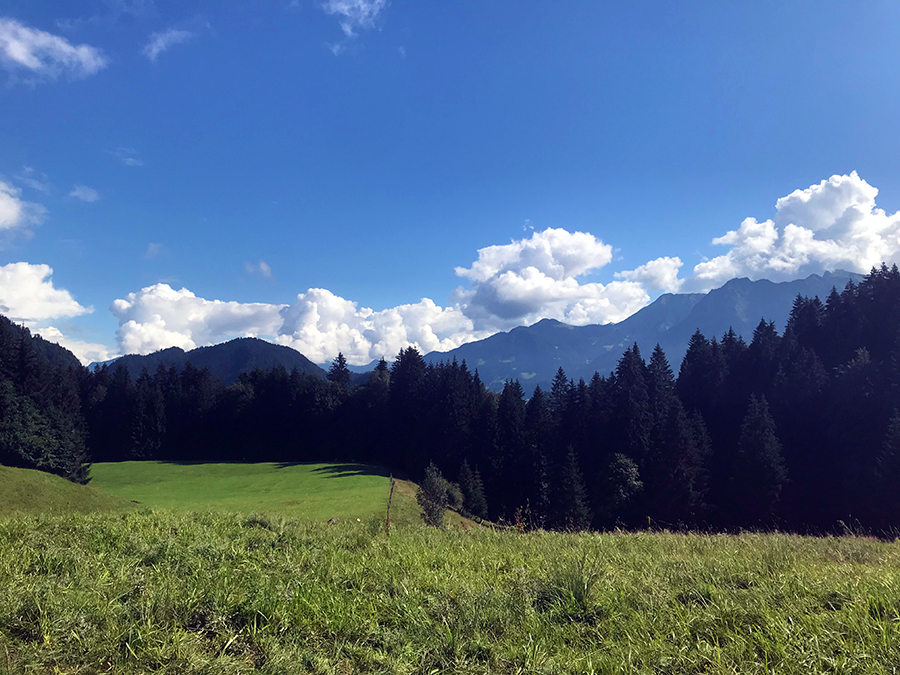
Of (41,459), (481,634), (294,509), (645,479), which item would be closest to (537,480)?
(645,479)

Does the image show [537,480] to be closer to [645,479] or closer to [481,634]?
[645,479]

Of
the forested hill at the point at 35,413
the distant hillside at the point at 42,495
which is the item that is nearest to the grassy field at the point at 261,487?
the forested hill at the point at 35,413

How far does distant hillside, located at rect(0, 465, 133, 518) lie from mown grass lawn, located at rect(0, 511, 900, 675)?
2455 centimetres

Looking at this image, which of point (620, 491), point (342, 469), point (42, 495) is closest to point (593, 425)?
point (620, 491)

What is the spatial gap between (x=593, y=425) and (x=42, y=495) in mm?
59683

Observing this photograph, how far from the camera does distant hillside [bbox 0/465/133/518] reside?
25.1 m

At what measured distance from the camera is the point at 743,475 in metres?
46.7

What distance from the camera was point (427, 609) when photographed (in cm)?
524

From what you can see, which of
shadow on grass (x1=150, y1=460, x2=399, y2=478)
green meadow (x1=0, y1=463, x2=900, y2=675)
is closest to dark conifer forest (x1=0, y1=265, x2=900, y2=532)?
shadow on grass (x1=150, y1=460, x2=399, y2=478)

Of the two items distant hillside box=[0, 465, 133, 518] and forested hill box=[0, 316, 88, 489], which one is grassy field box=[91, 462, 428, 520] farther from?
distant hillside box=[0, 465, 133, 518]

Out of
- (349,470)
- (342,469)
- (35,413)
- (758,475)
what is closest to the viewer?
(758,475)

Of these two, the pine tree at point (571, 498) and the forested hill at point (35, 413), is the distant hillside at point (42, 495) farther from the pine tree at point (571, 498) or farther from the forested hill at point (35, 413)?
the pine tree at point (571, 498)

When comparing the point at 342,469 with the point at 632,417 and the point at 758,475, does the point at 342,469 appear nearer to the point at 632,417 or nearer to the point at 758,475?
the point at 632,417

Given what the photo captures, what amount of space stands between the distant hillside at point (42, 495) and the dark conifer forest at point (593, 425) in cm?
2495
